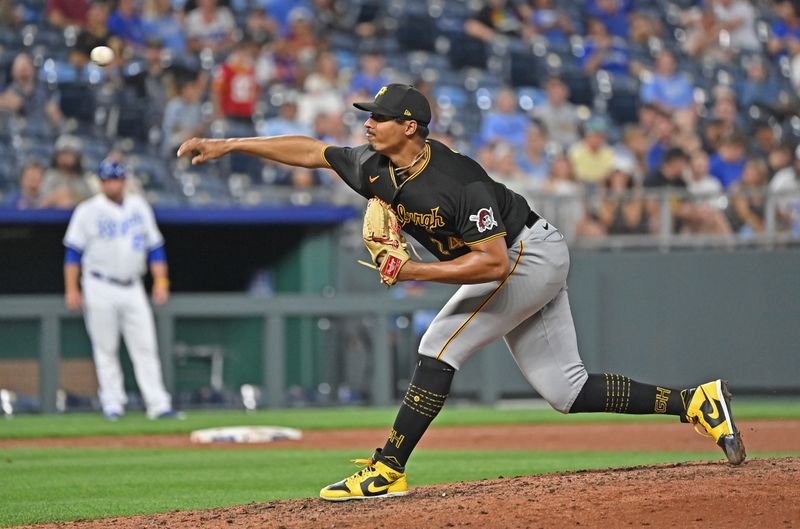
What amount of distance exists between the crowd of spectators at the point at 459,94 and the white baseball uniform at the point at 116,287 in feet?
3.77

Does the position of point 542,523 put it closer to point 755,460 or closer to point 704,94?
point 755,460

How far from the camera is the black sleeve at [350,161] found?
5.59 metres

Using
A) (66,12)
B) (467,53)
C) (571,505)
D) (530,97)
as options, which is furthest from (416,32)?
(571,505)

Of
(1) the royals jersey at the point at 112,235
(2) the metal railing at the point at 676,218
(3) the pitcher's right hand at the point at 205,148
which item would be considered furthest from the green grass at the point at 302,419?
(3) the pitcher's right hand at the point at 205,148

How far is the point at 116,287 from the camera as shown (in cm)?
1130

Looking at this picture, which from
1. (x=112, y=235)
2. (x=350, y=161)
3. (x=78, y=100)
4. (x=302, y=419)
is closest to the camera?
(x=350, y=161)

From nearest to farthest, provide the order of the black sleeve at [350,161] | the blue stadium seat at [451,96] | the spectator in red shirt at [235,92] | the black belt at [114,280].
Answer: the black sleeve at [350,161] < the black belt at [114,280] < the spectator in red shirt at [235,92] < the blue stadium seat at [451,96]

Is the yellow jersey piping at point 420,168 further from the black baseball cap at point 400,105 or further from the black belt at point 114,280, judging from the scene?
the black belt at point 114,280

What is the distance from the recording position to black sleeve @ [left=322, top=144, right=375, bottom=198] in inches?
220

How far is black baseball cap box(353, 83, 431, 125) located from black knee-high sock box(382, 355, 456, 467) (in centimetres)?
101

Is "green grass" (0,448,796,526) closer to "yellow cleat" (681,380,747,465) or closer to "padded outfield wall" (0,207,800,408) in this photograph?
"yellow cleat" (681,380,747,465)

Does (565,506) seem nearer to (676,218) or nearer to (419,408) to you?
(419,408)

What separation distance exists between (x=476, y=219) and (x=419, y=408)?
83 centimetres

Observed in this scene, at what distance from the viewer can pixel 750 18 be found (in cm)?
1767
